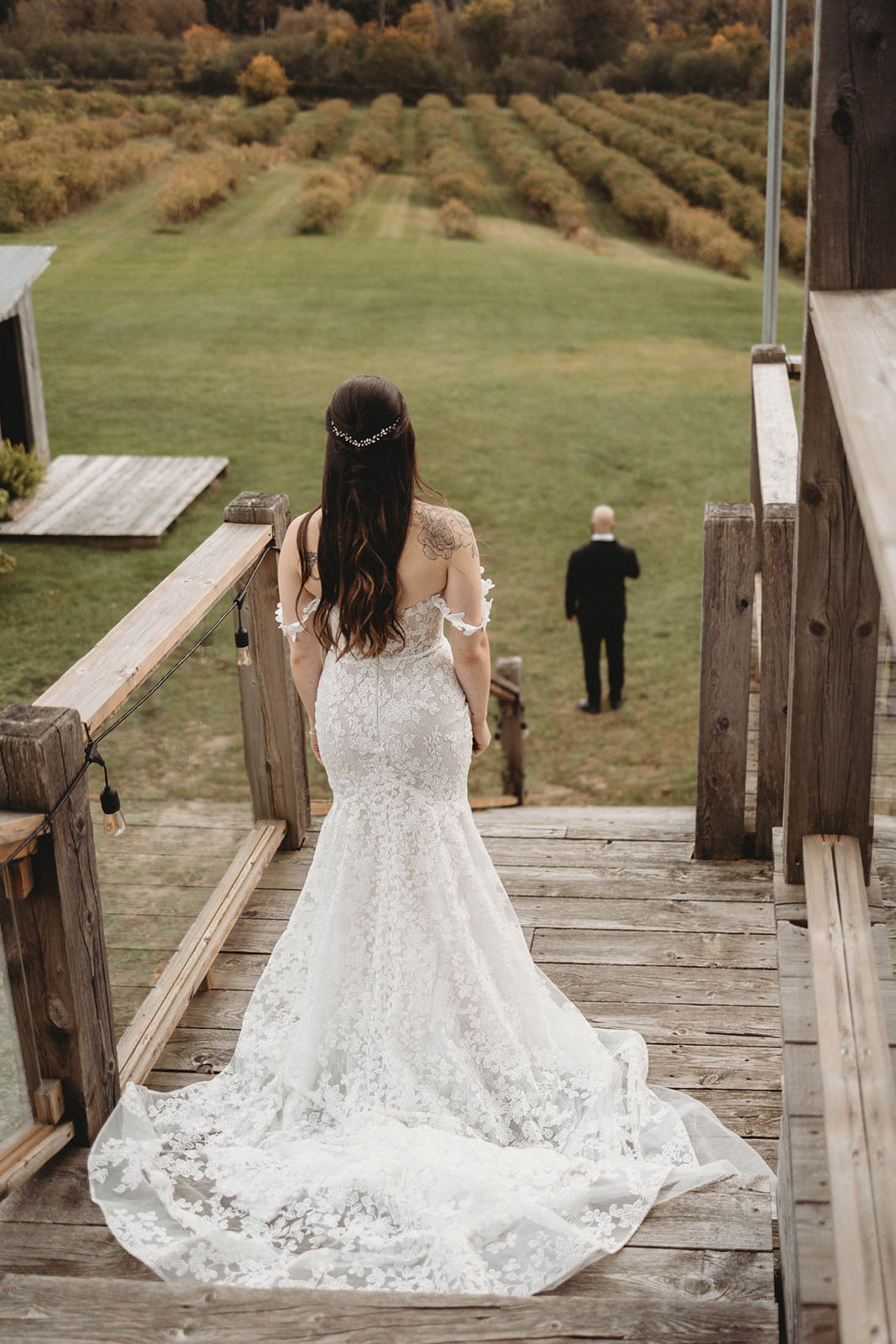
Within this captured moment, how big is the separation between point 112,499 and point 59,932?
10553 millimetres

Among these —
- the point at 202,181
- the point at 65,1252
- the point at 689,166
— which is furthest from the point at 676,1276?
the point at 689,166

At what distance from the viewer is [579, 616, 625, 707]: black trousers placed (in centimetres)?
812

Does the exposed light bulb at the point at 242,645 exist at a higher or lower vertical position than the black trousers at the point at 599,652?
higher

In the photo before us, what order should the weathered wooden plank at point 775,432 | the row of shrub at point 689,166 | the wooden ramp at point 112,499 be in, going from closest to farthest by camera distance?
the weathered wooden plank at point 775,432 < the wooden ramp at point 112,499 < the row of shrub at point 689,166

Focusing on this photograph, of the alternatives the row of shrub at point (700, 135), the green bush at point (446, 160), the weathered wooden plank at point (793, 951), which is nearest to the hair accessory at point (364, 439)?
the weathered wooden plank at point (793, 951)

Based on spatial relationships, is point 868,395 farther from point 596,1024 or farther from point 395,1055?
point 596,1024

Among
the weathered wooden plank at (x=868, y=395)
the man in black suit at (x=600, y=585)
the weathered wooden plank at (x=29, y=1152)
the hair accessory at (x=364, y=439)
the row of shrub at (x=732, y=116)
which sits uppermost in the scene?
the row of shrub at (x=732, y=116)

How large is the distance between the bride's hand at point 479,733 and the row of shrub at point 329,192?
79.7 feet

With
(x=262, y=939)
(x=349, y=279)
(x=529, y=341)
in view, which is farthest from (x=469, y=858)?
(x=349, y=279)

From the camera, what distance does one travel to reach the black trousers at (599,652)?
26.6 ft

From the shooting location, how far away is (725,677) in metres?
3.64

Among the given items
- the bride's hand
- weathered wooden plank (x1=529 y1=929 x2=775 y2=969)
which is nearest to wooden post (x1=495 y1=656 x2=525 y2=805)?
weathered wooden plank (x1=529 y1=929 x2=775 y2=969)

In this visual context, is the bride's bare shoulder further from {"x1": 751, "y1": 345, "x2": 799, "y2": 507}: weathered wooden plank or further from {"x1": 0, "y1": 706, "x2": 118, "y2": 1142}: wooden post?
{"x1": 751, "y1": 345, "x2": 799, "y2": 507}: weathered wooden plank

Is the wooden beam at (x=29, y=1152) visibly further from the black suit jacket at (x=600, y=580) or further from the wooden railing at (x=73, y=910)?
the black suit jacket at (x=600, y=580)
